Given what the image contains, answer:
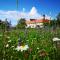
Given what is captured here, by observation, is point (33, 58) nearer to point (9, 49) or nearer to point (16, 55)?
point (16, 55)

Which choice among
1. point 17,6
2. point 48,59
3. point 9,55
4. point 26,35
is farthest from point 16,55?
point 26,35

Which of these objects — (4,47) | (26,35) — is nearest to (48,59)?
(4,47)

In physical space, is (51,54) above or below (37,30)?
below

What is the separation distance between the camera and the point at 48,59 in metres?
2.39

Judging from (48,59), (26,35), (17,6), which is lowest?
(48,59)

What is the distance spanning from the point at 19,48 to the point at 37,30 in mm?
3564

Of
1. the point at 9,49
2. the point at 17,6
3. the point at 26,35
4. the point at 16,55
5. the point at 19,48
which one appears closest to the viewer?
the point at 17,6

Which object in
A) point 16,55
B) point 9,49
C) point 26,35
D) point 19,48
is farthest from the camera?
point 26,35

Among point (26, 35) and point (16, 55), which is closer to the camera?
point (16, 55)

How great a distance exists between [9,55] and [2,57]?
149 mm

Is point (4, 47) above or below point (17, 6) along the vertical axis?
below

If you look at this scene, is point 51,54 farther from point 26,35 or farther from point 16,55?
point 26,35

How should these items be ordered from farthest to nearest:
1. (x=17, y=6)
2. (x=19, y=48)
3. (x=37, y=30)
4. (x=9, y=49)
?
(x=37, y=30)
(x=9, y=49)
(x=19, y=48)
(x=17, y=6)

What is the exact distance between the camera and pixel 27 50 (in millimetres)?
2482
